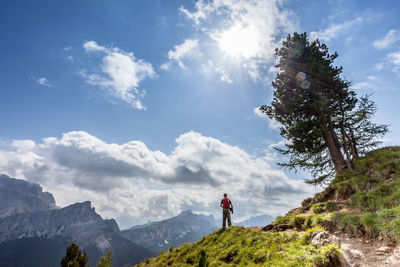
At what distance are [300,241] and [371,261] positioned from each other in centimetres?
220

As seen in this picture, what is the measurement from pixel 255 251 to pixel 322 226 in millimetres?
3453

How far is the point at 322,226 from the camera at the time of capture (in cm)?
957

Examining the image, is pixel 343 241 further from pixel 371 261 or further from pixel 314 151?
pixel 314 151

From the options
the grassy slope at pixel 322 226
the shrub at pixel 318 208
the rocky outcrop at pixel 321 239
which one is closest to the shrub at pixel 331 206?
the grassy slope at pixel 322 226

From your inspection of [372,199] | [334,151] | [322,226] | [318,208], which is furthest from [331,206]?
[334,151]

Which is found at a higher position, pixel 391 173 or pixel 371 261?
pixel 391 173

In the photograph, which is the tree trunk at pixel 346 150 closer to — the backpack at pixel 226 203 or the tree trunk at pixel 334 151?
the tree trunk at pixel 334 151

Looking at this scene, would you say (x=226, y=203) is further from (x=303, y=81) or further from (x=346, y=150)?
(x=303, y=81)

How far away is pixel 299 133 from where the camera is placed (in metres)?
19.0

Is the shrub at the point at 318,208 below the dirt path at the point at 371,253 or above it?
above

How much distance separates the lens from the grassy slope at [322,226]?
23.6ft

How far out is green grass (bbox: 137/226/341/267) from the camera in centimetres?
662

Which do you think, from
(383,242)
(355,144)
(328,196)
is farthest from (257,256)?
(355,144)

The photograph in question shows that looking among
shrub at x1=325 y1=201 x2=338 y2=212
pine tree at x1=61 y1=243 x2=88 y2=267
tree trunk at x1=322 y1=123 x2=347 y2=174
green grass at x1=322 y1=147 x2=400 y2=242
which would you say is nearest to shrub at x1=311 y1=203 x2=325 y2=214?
shrub at x1=325 y1=201 x2=338 y2=212
